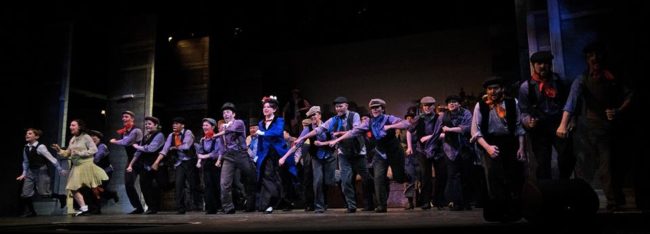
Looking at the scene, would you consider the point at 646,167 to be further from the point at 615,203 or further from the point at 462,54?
the point at 462,54

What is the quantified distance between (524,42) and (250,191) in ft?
16.5

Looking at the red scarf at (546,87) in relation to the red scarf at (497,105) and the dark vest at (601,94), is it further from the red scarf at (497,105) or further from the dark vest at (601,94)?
the red scarf at (497,105)

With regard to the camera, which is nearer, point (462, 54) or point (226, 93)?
point (462, 54)

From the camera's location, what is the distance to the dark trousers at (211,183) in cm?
807

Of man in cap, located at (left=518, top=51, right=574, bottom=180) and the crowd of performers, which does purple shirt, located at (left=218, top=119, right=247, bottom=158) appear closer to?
the crowd of performers

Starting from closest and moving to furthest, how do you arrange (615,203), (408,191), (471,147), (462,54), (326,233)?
(326,233)
(615,203)
(471,147)
(408,191)
(462,54)

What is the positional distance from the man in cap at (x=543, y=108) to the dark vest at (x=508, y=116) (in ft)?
0.67

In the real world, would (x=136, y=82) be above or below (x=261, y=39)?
below

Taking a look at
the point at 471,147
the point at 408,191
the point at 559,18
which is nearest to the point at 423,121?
the point at 471,147

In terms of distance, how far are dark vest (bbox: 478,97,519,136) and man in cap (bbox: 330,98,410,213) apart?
2139 mm

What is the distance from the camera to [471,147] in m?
Answer: 7.34

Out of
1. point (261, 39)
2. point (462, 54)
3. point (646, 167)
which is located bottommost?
point (646, 167)

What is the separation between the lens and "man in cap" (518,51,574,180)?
A: 15.6 ft

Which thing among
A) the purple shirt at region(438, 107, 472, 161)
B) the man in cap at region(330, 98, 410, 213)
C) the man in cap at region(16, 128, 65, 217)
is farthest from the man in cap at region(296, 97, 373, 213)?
the man in cap at region(16, 128, 65, 217)
